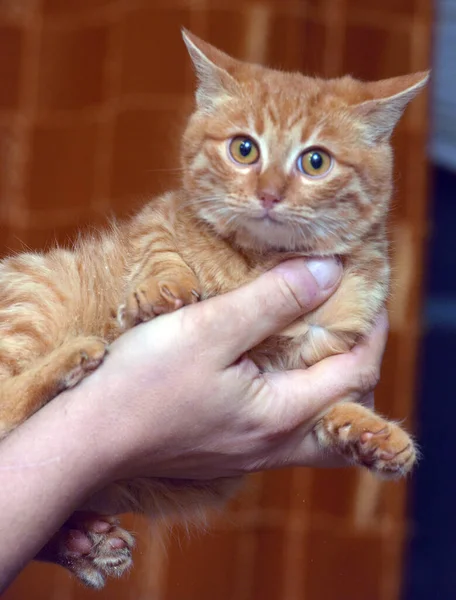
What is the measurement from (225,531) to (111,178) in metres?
0.98

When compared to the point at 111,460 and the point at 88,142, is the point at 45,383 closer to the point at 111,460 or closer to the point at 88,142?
the point at 111,460

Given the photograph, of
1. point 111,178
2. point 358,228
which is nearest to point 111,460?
point 358,228

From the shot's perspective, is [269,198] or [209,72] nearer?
[269,198]

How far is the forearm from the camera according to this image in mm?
922

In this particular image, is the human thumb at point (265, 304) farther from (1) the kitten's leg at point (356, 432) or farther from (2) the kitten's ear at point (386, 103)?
(2) the kitten's ear at point (386, 103)

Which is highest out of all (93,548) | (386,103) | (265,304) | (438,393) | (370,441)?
(386,103)

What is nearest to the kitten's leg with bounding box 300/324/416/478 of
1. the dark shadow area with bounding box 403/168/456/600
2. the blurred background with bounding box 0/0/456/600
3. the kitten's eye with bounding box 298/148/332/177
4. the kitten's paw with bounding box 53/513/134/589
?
the kitten's eye with bounding box 298/148/332/177

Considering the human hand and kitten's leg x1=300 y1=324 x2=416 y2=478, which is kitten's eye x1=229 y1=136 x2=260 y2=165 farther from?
kitten's leg x1=300 y1=324 x2=416 y2=478

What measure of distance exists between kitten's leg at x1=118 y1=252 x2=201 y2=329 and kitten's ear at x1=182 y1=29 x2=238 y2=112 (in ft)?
0.92

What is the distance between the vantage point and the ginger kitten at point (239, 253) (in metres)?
1.07

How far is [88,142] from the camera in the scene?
7.20 ft

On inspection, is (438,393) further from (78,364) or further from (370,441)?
(78,364)

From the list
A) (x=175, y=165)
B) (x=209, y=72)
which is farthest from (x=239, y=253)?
(x=175, y=165)

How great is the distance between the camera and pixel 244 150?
1131 mm
